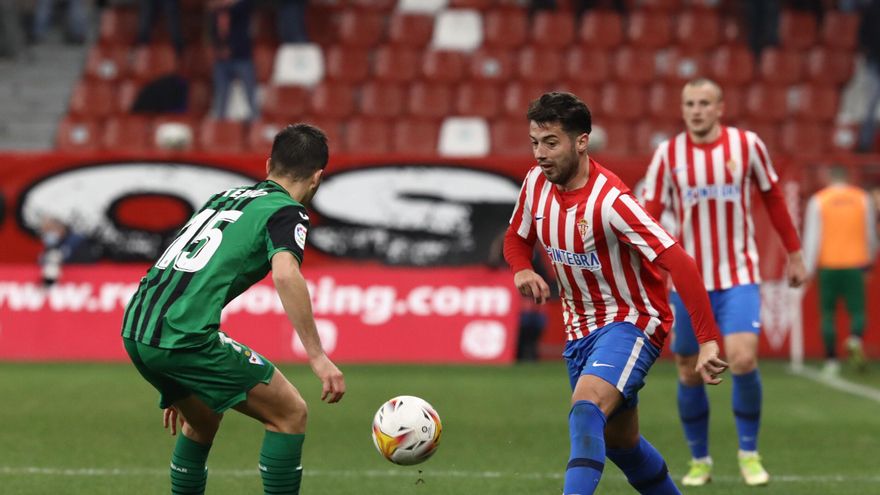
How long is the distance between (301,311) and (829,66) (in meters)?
15.6

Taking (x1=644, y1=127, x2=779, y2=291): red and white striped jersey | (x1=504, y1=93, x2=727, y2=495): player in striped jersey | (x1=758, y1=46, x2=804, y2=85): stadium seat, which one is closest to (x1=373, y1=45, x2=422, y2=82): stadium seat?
(x1=758, y1=46, x2=804, y2=85): stadium seat

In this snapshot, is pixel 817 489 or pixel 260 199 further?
pixel 817 489

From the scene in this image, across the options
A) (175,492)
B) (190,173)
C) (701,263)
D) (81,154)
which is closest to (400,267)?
(190,173)

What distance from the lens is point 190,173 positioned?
14797 mm

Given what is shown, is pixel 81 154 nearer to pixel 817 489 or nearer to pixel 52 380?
pixel 52 380

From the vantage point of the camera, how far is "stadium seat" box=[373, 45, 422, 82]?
18406 mm

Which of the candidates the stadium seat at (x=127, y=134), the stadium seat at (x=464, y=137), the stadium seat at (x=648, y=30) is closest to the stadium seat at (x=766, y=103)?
the stadium seat at (x=648, y=30)

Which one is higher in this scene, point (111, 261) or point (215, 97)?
point (215, 97)

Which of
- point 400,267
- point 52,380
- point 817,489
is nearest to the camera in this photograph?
point 817,489

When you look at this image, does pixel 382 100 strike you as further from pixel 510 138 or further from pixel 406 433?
pixel 406 433

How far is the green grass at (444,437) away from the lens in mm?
7371

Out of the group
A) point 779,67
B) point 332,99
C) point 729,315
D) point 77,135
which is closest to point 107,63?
point 77,135

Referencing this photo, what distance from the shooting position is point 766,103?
18234 mm

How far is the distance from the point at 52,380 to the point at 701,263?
720 centimetres
